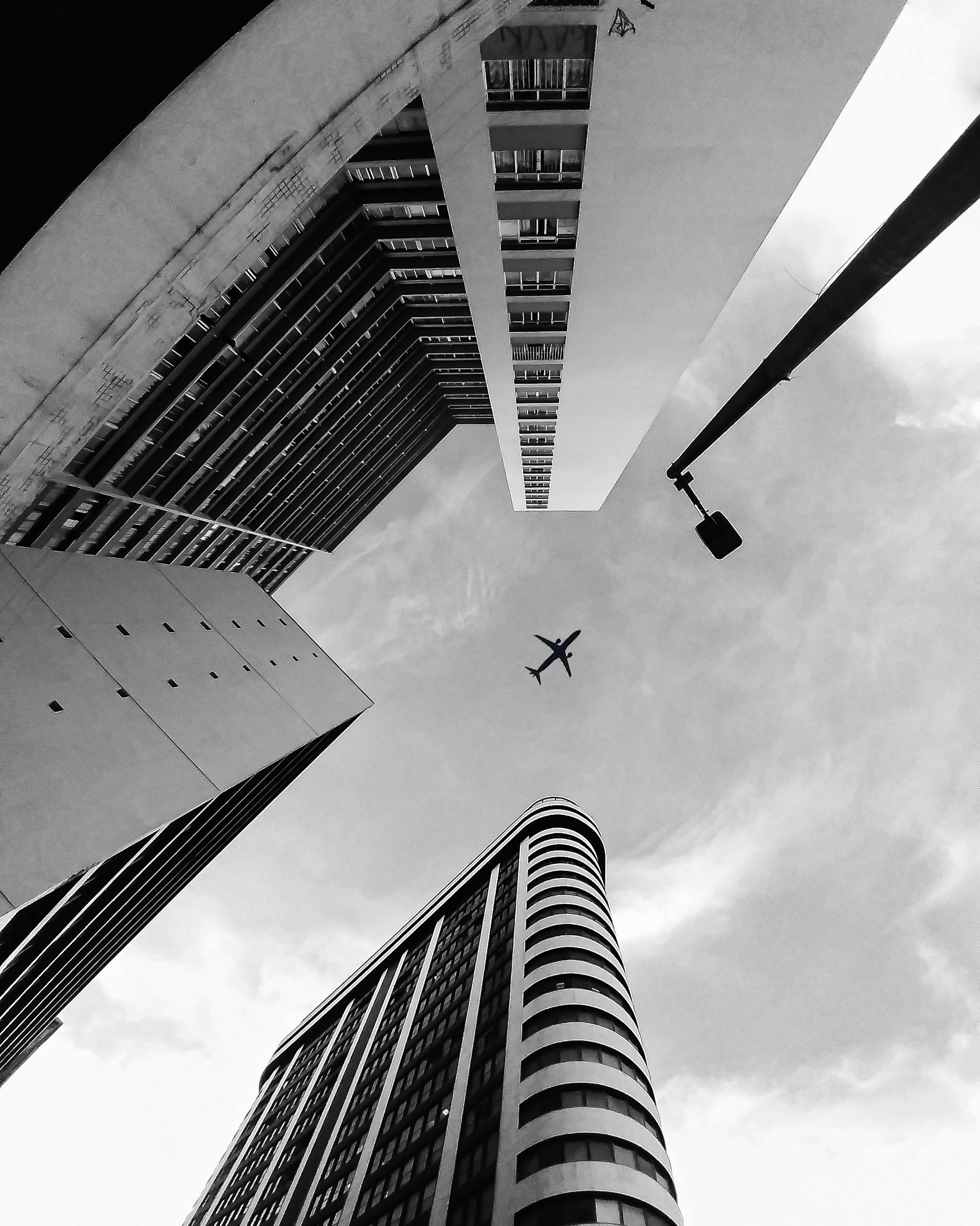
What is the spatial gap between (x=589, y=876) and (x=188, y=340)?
53.8 m

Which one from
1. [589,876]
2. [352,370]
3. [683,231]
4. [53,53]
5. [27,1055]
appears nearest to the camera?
[53,53]

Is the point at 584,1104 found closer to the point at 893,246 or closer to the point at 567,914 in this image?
the point at 567,914

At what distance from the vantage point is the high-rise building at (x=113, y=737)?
60.6ft

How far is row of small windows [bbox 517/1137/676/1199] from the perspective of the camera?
25.6 meters

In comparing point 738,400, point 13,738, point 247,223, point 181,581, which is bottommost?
point 13,738

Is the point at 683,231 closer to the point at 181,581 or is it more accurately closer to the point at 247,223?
the point at 247,223

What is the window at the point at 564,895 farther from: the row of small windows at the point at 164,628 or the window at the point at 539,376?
the window at the point at 539,376

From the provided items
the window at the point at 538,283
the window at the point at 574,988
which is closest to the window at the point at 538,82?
the window at the point at 538,283

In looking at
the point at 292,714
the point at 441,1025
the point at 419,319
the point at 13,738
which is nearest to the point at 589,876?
the point at 441,1025

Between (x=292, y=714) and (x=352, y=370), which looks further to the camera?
(x=352, y=370)

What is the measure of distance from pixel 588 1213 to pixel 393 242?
5042 cm

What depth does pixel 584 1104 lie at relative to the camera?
28.0 m

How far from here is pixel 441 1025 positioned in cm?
4603

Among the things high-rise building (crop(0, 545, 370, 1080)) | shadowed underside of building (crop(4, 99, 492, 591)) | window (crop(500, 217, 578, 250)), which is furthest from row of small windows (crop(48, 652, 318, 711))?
window (crop(500, 217, 578, 250))
